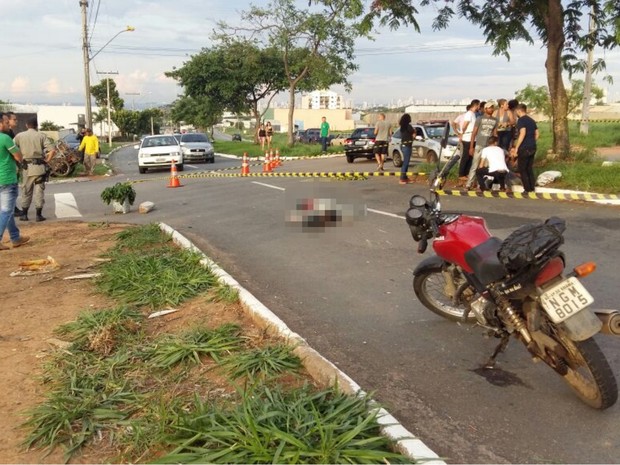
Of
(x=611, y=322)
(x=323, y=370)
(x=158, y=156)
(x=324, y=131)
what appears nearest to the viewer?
(x=611, y=322)

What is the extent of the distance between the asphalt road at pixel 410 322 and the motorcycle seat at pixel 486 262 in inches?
31.8

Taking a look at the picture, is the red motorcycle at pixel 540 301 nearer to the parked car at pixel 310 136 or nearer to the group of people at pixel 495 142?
the group of people at pixel 495 142

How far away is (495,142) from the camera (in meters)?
12.4

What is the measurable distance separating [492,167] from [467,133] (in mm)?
1631

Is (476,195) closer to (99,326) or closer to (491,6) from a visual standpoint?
(491,6)

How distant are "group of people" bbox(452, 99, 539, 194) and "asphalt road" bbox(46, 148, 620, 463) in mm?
824

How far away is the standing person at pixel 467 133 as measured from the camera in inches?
498

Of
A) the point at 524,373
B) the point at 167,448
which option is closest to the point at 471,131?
the point at 524,373

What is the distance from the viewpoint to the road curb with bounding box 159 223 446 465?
296 cm

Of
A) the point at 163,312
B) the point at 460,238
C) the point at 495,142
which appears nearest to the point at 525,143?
the point at 495,142

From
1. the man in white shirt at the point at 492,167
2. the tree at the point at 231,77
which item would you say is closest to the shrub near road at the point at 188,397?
the man in white shirt at the point at 492,167

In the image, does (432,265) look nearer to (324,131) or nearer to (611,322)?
(611,322)

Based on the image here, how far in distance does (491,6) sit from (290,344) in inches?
530

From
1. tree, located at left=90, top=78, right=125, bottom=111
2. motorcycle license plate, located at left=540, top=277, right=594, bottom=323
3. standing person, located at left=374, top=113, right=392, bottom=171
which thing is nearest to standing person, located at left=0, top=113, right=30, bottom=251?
motorcycle license plate, located at left=540, top=277, right=594, bottom=323
